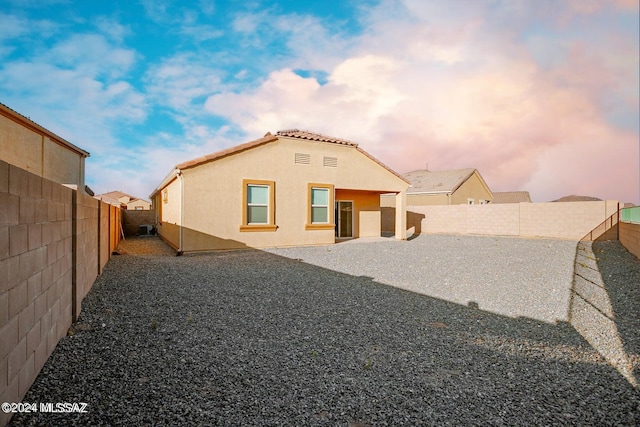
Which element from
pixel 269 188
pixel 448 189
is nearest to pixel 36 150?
pixel 269 188

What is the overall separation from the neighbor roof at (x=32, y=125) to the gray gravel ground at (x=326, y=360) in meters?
10.7

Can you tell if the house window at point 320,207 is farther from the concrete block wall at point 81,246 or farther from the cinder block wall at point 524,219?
the cinder block wall at point 524,219

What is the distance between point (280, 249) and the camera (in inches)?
543

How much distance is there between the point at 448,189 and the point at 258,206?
22.5 metres

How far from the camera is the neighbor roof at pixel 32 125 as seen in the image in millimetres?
12650

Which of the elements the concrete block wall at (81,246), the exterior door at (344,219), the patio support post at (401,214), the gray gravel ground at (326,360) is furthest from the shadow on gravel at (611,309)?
the exterior door at (344,219)

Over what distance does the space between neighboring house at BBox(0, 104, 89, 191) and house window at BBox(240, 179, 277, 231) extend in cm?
956

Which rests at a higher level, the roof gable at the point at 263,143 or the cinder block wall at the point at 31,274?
the roof gable at the point at 263,143

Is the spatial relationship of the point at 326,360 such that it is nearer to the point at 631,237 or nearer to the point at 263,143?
the point at 263,143

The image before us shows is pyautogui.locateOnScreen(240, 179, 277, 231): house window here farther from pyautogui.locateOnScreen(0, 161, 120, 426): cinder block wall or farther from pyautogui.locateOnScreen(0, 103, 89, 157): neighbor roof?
pyautogui.locateOnScreen(0, 103, 89, 157): neighbor roof

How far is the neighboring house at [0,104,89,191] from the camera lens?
13.1 m

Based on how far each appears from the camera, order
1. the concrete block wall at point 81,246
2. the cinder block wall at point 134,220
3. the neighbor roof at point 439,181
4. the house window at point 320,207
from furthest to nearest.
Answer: the neighbor roof at point 439,181
the cinder block wall at point 134,220
the house window at point 320,207
the concrete block wall at point 81,246

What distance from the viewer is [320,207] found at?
15.4m

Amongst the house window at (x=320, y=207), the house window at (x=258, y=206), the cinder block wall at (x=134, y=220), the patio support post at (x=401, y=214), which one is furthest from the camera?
the cinder block wall at (x=134, y=220)
